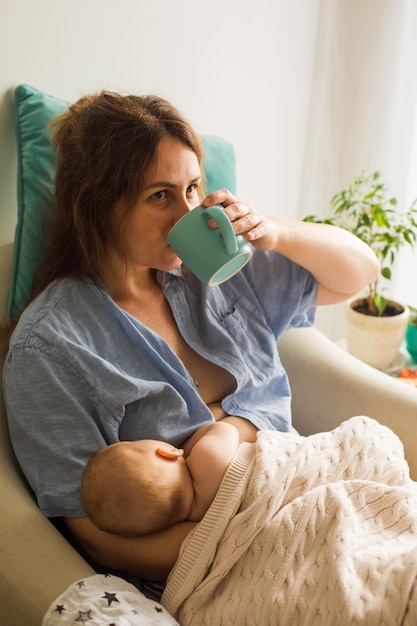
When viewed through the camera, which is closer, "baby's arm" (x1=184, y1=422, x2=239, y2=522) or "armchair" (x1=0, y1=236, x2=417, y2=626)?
"armchair" (x1=0, y1=236, x2=417, y2=626)

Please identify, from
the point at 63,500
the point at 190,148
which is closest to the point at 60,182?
the point at 190,148

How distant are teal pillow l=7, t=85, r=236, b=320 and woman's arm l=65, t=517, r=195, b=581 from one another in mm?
462

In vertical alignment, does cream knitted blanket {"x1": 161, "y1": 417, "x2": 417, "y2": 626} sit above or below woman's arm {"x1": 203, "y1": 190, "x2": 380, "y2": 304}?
below

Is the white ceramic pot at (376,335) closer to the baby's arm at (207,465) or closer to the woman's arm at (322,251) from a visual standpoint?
the woman's arm at (322,251)

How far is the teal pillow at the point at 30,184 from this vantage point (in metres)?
1.46

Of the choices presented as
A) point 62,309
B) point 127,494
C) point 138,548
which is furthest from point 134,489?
point 62,309

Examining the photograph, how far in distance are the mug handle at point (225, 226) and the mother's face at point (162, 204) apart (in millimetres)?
132

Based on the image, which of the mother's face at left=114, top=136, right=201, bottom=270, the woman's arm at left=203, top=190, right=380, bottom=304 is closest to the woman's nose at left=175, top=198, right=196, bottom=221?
the mother's face at left=114, top=136, right=201, bottom=270

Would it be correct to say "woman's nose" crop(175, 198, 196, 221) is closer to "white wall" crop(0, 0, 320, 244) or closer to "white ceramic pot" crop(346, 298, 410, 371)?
"white wall" crop(0, 0, 320, 244)

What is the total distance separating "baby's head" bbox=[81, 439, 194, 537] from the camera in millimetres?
1166

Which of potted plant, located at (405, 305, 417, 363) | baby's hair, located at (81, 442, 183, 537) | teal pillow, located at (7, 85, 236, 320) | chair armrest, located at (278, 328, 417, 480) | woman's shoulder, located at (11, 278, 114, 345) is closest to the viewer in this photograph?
baby's hair, located at (81, 442, 183, 537)

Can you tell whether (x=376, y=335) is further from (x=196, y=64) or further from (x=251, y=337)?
(x=196, y=64)

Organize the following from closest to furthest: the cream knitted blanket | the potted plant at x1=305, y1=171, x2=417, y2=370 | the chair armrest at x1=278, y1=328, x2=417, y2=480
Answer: the cream knitted blanket, the chair armrest at x1=278, y1=328, x2=417, y2=480, the potted plant at x1=305, y1=171, x2=417, y2=370

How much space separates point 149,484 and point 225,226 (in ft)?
1.40
